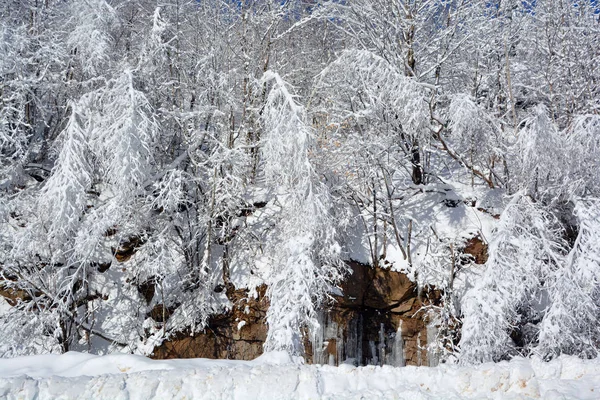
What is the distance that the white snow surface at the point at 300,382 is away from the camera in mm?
3391

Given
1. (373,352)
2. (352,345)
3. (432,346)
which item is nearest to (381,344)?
(373,352)

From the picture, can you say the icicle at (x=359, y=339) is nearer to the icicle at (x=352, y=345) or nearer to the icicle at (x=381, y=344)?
the icicle at (x=352, y=345)

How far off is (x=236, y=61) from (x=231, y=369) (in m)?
8.85

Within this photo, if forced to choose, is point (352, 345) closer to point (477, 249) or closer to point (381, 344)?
point (381, 344)

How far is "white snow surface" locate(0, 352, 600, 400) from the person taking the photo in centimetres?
339

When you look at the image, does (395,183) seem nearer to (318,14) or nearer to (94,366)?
(318,14)

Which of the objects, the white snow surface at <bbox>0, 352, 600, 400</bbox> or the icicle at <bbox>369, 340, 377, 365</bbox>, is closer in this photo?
the white snow surface at <bbox>0, 352, 600, 400</bbox>

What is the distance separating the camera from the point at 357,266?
892 centimetres

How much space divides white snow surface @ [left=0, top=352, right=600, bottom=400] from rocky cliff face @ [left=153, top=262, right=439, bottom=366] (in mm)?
4513

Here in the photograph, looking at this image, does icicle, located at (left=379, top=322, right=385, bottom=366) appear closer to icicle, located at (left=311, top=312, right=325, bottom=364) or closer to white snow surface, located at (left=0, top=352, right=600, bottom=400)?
icicle, located at (left=311, top=312, right=325, bottom=364)

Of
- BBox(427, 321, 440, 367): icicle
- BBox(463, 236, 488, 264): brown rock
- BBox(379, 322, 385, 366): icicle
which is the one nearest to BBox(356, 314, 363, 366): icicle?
BBox(379, 322, 385, 366): icicle

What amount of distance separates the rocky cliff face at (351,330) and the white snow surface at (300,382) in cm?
451

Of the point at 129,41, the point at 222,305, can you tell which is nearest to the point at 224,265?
the point at 222,305

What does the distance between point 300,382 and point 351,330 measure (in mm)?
5139
